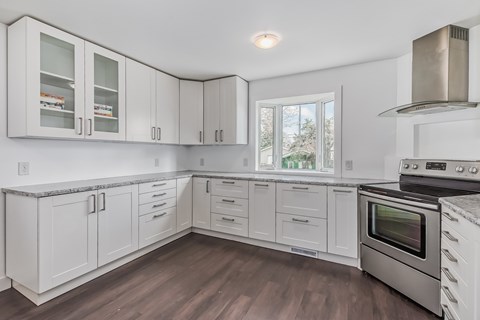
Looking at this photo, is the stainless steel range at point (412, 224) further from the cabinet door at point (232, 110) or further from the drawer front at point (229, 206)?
the cabinet door at point (232, 110)

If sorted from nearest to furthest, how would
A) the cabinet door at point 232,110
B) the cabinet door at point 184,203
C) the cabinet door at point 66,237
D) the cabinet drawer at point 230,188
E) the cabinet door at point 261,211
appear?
the cabinet door at point 66,237
the cabinet door at point 261,211
the cabinet drawer at point 230,188
the cabinet door at point 184,203
the cabinet door at point 232,110

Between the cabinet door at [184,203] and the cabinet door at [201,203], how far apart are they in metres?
0.07

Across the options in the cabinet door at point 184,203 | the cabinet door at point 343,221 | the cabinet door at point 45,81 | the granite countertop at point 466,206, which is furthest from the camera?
the cabinet door at point 184,203

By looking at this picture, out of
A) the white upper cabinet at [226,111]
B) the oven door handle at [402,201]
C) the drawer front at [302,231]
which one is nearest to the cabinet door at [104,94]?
the white upper cabinet at [226,111]

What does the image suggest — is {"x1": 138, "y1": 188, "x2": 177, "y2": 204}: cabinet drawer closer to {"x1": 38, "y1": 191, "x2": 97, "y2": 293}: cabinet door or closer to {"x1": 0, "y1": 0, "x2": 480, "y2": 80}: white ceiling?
{"x1": 38, "y1": 191, "x2": 97, "y2": 293}: cabinet door

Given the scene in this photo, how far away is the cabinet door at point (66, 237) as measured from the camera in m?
1.87

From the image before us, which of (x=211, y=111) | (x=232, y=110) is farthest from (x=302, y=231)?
(x=211, y=111)

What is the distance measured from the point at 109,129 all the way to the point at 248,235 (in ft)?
6.82

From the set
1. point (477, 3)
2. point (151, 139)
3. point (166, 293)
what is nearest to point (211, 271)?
point (166, 293)

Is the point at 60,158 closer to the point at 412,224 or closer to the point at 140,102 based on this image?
the point at 140,102

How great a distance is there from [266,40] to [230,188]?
181 centimetres

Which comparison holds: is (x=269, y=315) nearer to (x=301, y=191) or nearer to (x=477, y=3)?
(x=301, y=191)

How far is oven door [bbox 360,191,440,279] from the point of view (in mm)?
1762

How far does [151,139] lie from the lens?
3166mm
